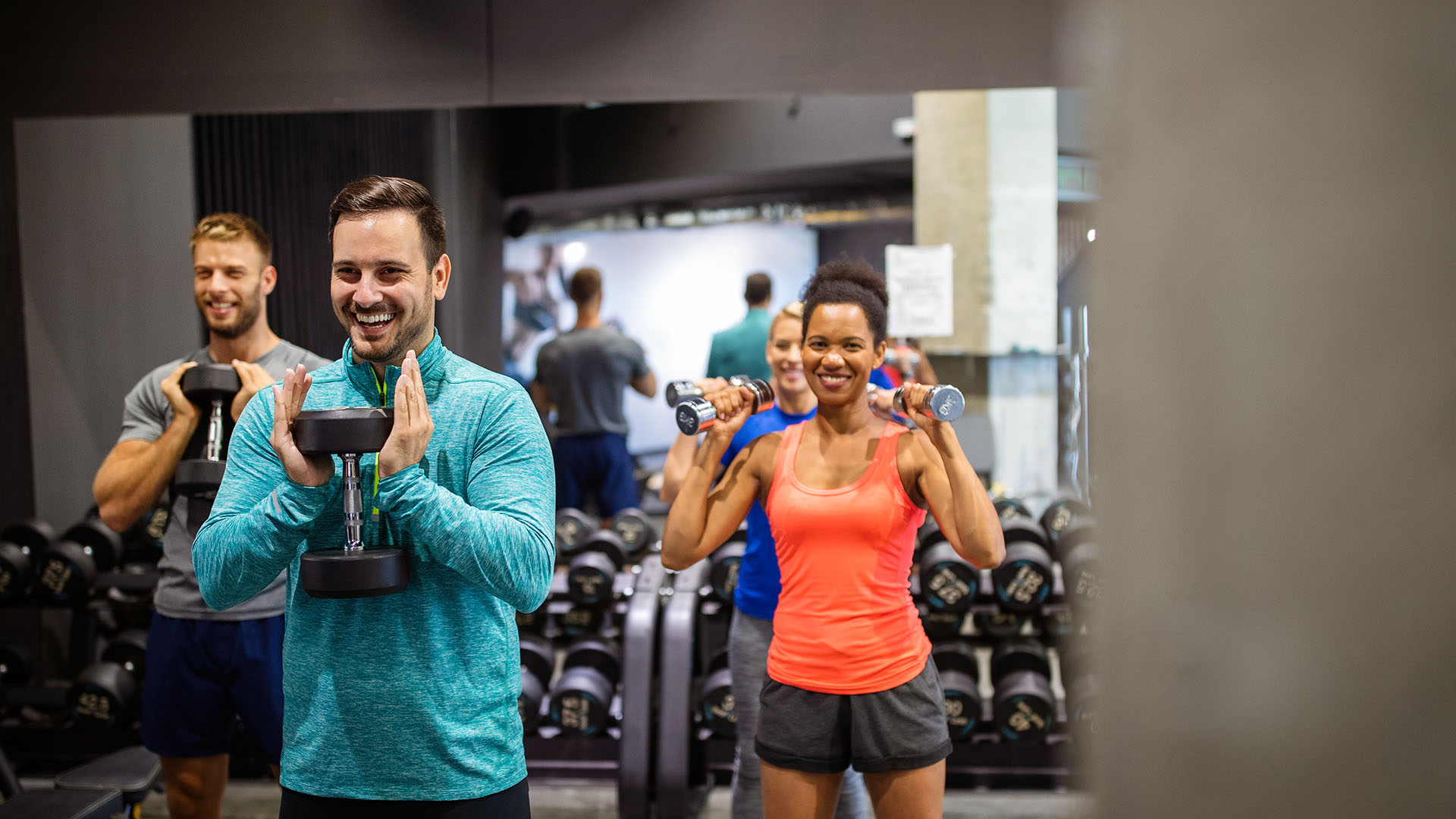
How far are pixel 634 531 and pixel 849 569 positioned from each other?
273cm

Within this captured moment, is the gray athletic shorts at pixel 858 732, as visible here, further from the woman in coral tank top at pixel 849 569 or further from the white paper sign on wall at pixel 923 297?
the white paper sign on wall at pixel 923 297

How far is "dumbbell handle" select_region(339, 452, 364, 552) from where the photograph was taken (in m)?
1.42

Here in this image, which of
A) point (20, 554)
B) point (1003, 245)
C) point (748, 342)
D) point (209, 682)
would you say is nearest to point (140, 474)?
point (209, 682)

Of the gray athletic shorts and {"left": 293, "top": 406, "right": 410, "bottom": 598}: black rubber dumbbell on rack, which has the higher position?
{"left": 293, "top": 406, "right": 410, "bottom": 598}: black rubber dumbbell on rack

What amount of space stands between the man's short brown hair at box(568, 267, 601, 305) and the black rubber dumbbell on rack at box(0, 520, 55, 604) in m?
2.54

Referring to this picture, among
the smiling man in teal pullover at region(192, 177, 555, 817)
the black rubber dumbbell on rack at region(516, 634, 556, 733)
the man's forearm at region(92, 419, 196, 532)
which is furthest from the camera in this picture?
the black rubber dumbbell on rack at region(516, 634, 556, 733)

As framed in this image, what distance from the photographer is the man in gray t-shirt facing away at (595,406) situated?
17.5 ft

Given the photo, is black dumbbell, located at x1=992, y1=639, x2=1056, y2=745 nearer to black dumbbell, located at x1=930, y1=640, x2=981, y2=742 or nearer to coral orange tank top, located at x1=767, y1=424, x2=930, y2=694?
black dumbbell, located at x1=930, y1=640, x2=981, y2=742

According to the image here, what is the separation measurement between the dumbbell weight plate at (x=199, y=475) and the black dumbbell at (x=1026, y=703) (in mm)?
2596

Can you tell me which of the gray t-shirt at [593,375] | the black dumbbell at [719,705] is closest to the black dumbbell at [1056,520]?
the black dumbbell at [719,705]

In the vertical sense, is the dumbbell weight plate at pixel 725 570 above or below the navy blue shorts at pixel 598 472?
below

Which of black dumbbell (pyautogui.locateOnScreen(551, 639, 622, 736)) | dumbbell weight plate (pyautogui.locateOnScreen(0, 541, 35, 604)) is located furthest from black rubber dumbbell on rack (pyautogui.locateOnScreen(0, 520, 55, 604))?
black dumbbell (pyautogui.locateOnScreen(551, 639, 622, 736))

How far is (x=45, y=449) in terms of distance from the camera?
14.5ft

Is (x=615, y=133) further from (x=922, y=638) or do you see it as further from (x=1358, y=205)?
(x=1358, y=205)
